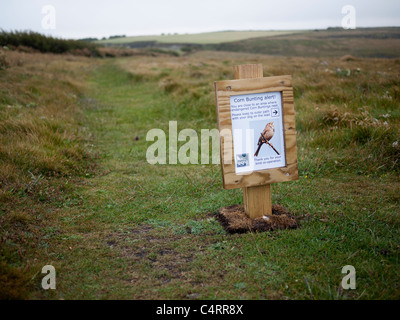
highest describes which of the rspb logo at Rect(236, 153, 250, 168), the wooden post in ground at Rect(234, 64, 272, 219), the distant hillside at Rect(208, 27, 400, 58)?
the distant hillside at Rect(208, 27, 400, 58)

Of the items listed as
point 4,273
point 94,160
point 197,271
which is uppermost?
point 94,160

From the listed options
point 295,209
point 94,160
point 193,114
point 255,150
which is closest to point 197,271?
point 255,150

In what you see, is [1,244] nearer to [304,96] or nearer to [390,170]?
[390,170]

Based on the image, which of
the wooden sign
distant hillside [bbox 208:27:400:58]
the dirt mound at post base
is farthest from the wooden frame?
distant hillside [bbox 208:27:400:58]

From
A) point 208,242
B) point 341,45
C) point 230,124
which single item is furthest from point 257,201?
point 341,45

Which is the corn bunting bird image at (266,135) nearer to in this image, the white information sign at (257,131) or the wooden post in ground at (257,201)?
the white information sign at (257,131)

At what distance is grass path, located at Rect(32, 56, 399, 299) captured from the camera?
9.92ft

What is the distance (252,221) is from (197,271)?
3.58ft

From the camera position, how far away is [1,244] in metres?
3.47

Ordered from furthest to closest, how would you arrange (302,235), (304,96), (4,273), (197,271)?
(304,96)
(302,235)
(197,271)
(4,273)

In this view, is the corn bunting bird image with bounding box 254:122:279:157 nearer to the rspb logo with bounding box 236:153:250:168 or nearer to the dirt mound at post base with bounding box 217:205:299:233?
the rspb logo with bounding box 236:153:250:168

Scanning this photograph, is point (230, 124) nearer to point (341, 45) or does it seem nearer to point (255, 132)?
point (255, 132)

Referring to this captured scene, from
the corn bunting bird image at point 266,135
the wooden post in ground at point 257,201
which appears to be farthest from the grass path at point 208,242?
the corn bunting bird image at point 266,135

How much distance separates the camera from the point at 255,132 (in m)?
3.94
